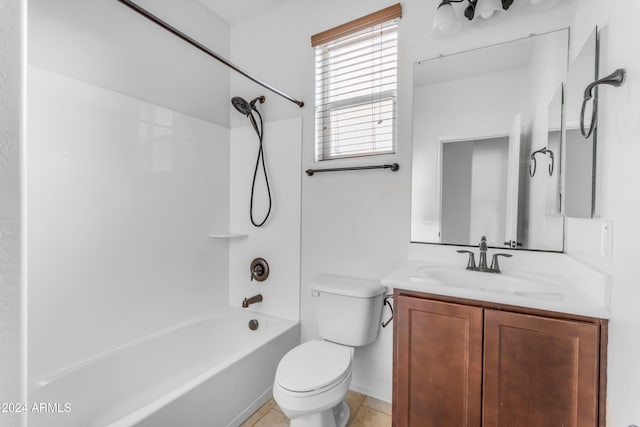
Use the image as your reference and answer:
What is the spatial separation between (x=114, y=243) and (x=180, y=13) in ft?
5.44

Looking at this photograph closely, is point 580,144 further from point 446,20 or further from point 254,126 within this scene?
point 254,126

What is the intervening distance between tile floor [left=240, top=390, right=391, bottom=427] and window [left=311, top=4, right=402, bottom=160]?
1589 mm

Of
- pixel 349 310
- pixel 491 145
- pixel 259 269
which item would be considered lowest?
pixel 349 310

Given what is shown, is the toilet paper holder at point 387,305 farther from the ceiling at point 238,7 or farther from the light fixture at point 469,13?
the ceiling at point 238,7

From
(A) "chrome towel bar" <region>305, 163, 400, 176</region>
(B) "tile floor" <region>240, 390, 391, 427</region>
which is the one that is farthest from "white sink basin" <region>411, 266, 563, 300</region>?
(B) "tile floor" <region>240, 390, 391, 427</region>

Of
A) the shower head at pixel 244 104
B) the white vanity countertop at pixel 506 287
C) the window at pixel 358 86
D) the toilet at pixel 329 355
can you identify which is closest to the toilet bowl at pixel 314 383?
the toilet at pixel 329 355

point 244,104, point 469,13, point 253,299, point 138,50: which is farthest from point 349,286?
point 138,50

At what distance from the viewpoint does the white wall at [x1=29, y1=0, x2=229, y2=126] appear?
59.6 inches

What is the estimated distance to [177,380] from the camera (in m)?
1.98

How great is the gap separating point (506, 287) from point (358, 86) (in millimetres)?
1493
